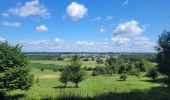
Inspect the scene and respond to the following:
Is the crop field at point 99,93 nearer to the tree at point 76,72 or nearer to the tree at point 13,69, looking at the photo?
the tree at point 13,69

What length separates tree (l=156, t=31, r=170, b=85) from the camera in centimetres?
2084

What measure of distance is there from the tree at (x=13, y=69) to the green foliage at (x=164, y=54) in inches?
792

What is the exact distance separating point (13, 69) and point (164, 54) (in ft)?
69.3

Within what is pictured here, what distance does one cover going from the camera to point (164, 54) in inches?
851

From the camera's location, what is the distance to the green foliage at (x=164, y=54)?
20.8 m

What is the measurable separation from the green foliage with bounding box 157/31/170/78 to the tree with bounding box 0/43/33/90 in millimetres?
20114

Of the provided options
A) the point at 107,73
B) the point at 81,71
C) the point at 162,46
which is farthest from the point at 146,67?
the point at 162,46

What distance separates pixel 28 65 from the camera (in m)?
39.5

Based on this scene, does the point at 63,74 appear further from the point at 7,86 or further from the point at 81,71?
the point at 7,86

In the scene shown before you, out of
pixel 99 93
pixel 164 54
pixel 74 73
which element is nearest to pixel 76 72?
pixel 74 73

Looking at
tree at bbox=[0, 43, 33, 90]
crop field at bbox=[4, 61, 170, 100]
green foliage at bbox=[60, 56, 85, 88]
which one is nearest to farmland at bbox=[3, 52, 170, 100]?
crop field at bbox=[4, 61, 170, 100]

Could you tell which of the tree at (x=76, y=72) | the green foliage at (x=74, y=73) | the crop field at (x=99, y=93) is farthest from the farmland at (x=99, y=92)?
the green foliage at (x=74, y=73)

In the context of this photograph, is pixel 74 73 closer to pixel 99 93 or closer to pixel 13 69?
pixel 13 69

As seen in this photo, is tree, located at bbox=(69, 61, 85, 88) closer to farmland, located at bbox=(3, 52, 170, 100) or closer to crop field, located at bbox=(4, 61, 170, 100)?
farmland, located at bbox=(3, 52, 170, 100)
